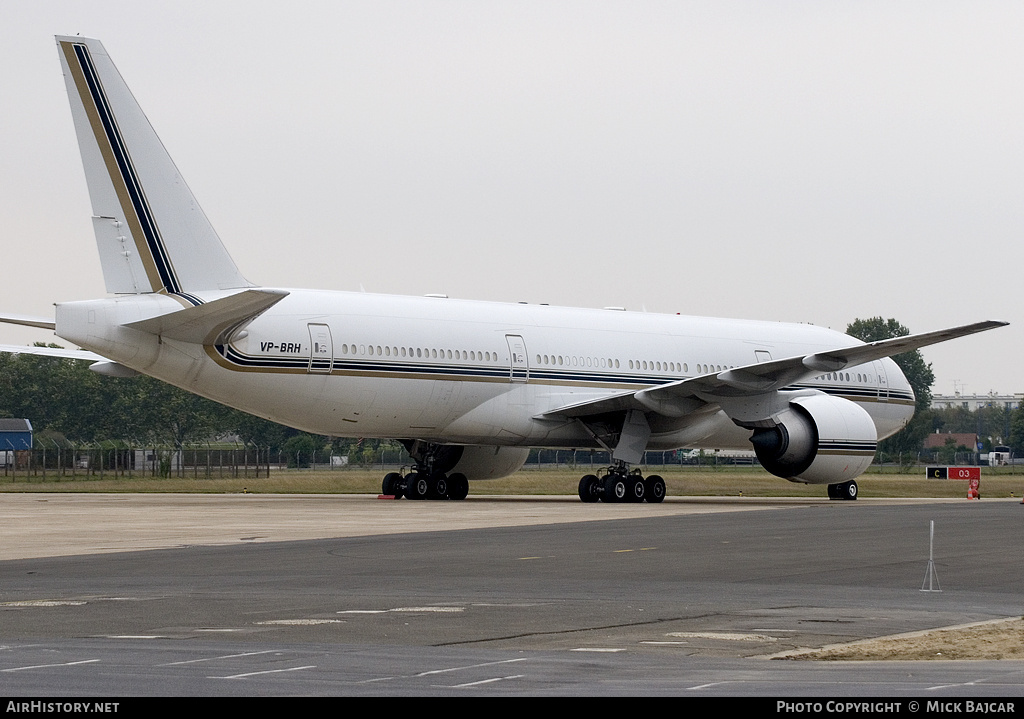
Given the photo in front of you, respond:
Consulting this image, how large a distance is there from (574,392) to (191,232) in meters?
10.9

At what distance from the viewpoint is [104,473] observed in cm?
5409

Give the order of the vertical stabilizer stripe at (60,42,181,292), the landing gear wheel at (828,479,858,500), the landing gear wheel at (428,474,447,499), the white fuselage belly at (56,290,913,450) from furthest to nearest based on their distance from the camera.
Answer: the landing gear wheel at (828,479,858,500) < the landing gear wheel at (428,474,447,499) < the white fuselage belly at (56,290,913,450) < the vertical stabilizer stripe at (60,42,181,292)

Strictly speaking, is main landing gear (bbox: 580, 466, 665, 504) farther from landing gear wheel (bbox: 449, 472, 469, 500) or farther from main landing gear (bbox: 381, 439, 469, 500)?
main landing gear (bbox: 381, 439, 469, 500)

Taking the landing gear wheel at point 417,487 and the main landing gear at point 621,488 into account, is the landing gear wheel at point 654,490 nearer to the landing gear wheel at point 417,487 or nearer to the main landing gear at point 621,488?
the main landing gear at point 621,488

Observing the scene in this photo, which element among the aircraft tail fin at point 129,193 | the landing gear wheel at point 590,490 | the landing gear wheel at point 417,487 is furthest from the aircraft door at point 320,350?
the landing gear wheel at point 590,490

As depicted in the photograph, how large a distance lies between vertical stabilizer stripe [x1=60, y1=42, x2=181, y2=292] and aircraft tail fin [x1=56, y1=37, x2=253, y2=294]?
0.02 metres

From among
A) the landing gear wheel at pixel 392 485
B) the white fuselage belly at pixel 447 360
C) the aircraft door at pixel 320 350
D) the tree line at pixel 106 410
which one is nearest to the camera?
the white fuselage belly at pixel 447 360

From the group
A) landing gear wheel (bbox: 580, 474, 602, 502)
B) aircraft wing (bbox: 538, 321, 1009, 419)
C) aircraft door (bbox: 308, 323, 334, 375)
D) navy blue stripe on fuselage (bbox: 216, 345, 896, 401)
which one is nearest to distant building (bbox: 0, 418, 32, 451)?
navy blue stripe on fuselage (bbox: 216, 345, 896, 401)

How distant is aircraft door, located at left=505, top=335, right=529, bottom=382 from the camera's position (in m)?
36.1

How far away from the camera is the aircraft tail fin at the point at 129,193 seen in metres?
29.3

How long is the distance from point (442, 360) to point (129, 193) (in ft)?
27.0

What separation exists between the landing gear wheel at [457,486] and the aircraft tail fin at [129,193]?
9.60m
